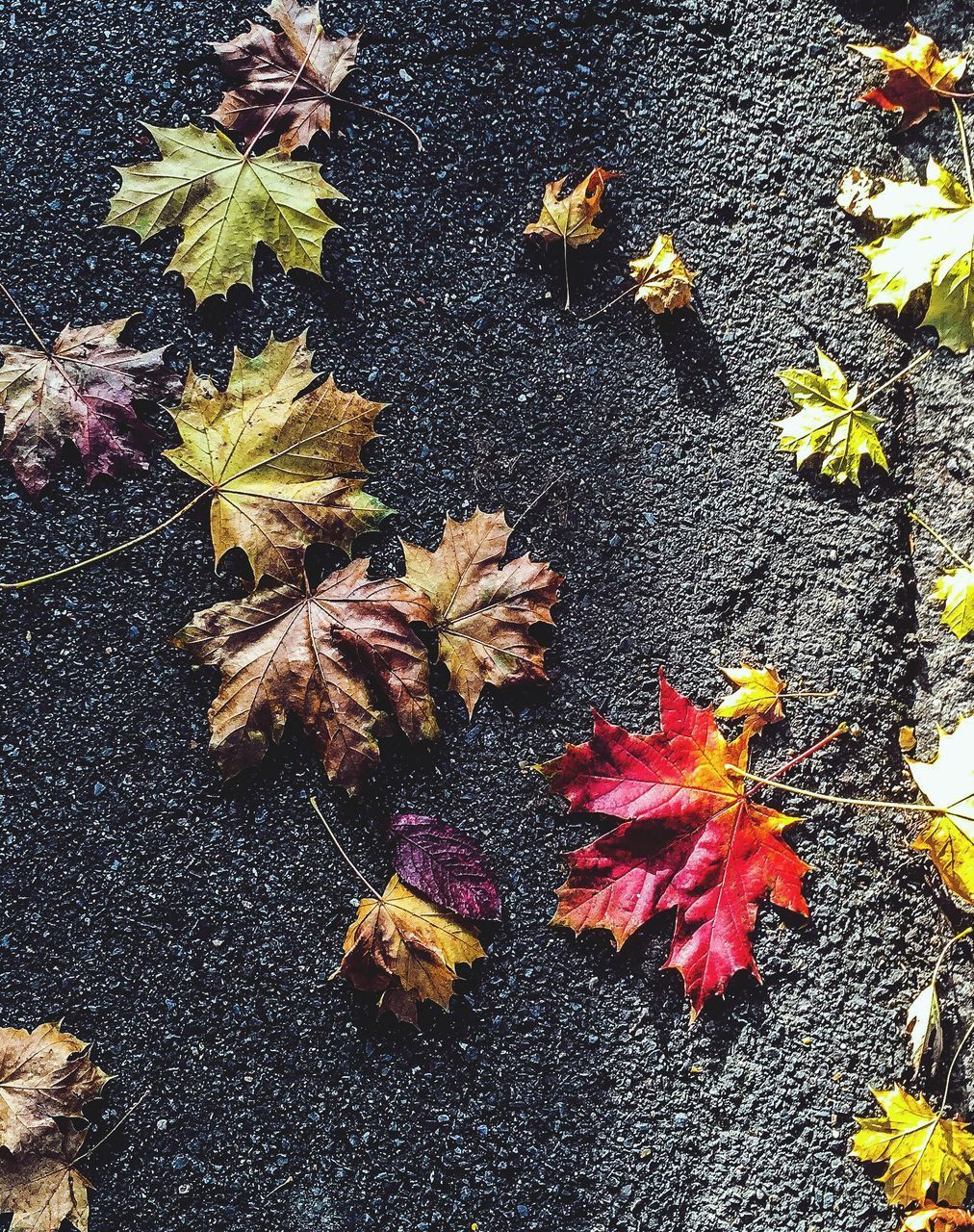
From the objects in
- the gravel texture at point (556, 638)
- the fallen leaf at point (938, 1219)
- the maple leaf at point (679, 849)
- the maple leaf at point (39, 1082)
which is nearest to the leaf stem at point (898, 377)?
the gravel texture at point (556, 638)

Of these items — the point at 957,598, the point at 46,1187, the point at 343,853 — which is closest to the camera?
the point at 46,1187

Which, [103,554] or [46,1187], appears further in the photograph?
[103,554]

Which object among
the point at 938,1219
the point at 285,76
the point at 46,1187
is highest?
the point at 285,76

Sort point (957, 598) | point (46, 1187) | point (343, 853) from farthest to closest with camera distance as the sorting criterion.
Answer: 1. point (957, 598)
2. point (343, 853)
3. point (46, 1187)

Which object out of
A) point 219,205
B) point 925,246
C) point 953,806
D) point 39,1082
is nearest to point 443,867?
point 39,1082

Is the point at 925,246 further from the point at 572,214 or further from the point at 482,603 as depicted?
the point at 482,603

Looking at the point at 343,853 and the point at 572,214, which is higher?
the point at 572,214

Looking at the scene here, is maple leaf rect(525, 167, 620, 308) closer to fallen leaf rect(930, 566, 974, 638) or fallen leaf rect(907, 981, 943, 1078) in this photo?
fallen leaf rect(930, 566, 974, 638)
